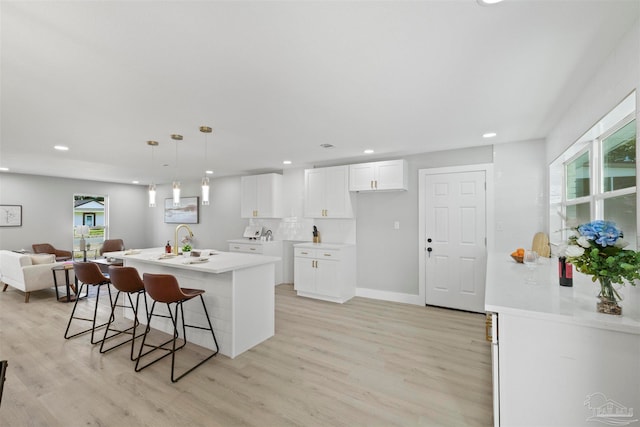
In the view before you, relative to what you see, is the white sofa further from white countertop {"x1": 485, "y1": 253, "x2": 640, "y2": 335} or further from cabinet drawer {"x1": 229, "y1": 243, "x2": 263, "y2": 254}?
white countertop {"x1": 485, "y1": 253, "x2": 640, "y2": 335}

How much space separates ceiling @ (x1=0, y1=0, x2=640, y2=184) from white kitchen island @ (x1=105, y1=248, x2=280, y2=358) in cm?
152

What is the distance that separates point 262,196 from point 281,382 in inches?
161

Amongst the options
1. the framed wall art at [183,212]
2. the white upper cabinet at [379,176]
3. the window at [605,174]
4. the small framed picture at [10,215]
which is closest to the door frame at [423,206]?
the white upper cabinet at [379,176]

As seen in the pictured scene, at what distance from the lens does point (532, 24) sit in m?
1.54

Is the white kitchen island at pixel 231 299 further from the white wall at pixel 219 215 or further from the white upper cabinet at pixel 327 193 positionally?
the white wall at pixel 219 215

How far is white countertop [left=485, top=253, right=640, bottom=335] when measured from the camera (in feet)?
4.54

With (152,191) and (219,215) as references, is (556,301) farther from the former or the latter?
(219,215)

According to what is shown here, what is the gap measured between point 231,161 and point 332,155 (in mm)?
1902

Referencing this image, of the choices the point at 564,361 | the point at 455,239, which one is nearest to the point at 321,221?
the point at 455,239

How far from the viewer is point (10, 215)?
6.40 meters

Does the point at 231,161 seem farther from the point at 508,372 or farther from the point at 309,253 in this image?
the point at 508,372

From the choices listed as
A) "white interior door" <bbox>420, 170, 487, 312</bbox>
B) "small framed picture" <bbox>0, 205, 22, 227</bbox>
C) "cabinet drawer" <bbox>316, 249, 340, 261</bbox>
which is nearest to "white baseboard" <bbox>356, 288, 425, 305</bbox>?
"white interior door" <bbox>420, 170, 487, 312</bbox>

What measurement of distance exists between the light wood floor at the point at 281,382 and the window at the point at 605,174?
60.0 inches

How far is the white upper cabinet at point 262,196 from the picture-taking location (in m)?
5.89
